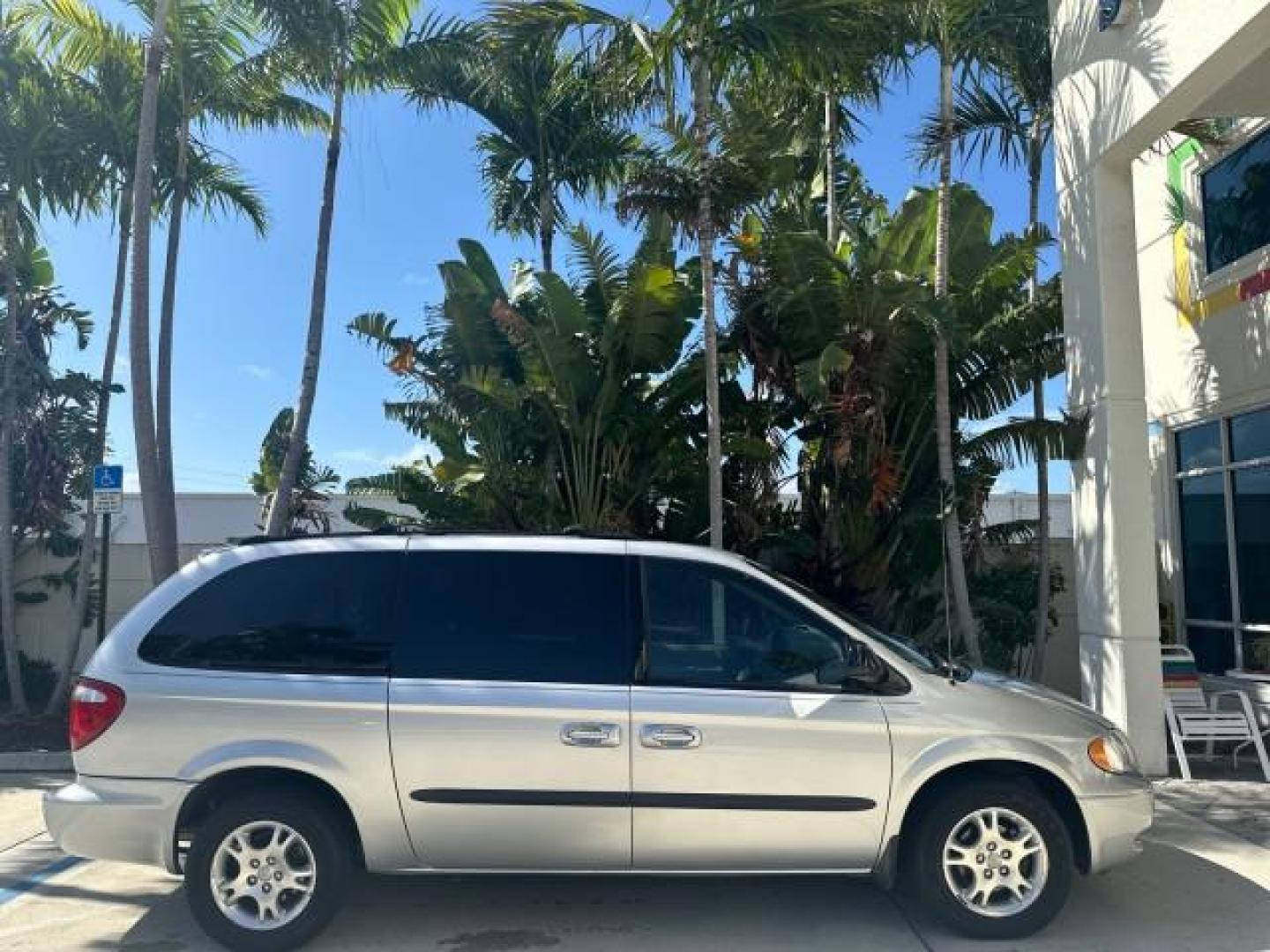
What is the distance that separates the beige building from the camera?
785 cm

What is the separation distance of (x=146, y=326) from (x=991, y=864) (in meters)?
8.80

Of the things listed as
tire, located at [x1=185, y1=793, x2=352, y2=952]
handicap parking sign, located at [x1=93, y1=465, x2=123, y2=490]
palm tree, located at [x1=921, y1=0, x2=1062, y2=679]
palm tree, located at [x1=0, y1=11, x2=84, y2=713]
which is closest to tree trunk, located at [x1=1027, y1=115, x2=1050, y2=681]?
palm tree, located at [x1=921, y1=0, x2=1062, y2=679]

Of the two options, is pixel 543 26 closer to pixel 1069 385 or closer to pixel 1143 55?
pixel 1143 55

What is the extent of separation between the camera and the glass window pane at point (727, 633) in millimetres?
4891

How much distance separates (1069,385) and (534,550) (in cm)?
576

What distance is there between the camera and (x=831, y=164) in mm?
12078

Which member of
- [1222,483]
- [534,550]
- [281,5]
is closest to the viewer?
[534,550]

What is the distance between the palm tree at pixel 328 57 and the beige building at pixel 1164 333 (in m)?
6.28

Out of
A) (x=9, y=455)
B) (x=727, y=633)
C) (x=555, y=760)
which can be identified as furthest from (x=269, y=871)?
(x=9, y=455)

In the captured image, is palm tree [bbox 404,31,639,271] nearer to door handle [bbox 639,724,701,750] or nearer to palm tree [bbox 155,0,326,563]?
palm tree [bbox 155,0,326,563]

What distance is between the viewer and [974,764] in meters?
4.92

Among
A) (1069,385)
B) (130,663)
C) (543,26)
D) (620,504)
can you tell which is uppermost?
(543,26)

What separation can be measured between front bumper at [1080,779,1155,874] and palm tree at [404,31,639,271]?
9183mm

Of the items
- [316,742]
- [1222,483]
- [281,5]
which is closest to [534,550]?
[316,742]
